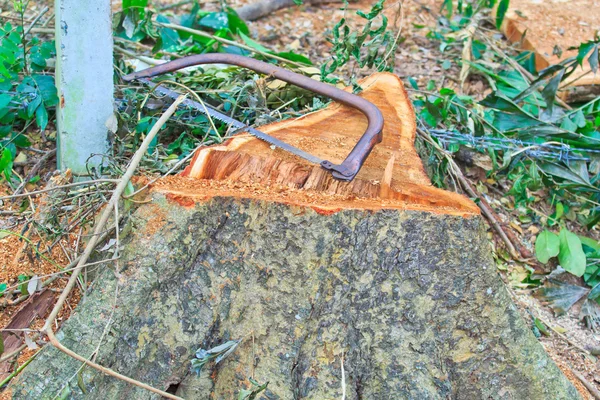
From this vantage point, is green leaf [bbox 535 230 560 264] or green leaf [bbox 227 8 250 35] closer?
green leaf [bbox 535 230 560 264]

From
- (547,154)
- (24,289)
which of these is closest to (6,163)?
(24,289)

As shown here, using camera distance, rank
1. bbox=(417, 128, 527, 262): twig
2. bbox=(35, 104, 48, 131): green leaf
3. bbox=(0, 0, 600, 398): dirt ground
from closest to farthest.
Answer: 1. bbox=(0, 0, 600, 398): dirt ground
2. bbox=(35, 104, 48, 131): green leaf
3. bbox=(417, 128, 527, 262): twig

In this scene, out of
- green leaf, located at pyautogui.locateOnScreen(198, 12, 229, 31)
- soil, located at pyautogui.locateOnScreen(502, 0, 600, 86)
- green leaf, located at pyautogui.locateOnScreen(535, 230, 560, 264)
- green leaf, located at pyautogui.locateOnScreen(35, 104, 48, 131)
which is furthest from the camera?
soil, located at pyautogui.locateOnScreen(502, 0, 600, 86)

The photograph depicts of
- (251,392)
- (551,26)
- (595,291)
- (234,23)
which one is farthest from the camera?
(551,26)

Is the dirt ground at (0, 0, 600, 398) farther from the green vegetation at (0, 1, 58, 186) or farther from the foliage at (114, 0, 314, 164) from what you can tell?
the foliage at (114, 0, 314, 164)

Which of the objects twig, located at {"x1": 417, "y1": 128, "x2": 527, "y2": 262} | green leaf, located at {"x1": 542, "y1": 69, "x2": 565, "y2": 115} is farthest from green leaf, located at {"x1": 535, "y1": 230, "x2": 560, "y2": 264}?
green leaf, located at {"x1": 542, "y1": 69, "x2": 565, "y2": 115}

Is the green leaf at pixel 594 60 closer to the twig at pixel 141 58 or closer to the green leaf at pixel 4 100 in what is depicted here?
the twig at pixel 141 58

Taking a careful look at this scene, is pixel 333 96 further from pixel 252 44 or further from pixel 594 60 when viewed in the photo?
pixel 594 60
